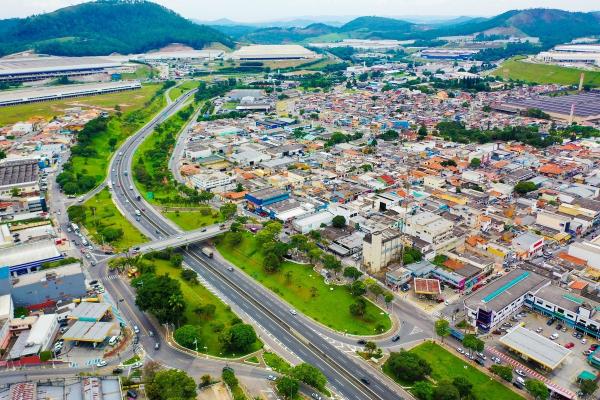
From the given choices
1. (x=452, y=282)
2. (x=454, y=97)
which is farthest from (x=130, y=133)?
(x=454, y=97)

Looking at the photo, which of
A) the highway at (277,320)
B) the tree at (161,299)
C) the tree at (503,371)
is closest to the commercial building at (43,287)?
the highway at (277,320)

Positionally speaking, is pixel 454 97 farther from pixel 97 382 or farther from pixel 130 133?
pixel 97 382

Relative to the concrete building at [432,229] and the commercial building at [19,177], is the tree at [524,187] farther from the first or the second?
the commercial building at [19,177]

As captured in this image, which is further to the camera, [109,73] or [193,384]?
[109,73]

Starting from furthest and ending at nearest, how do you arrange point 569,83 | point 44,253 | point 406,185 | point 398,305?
point 569,83
point 406,185
point 44,253
point 398,305

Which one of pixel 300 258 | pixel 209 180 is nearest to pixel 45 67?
pixel 209 180

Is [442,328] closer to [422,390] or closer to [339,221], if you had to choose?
[422,390]
